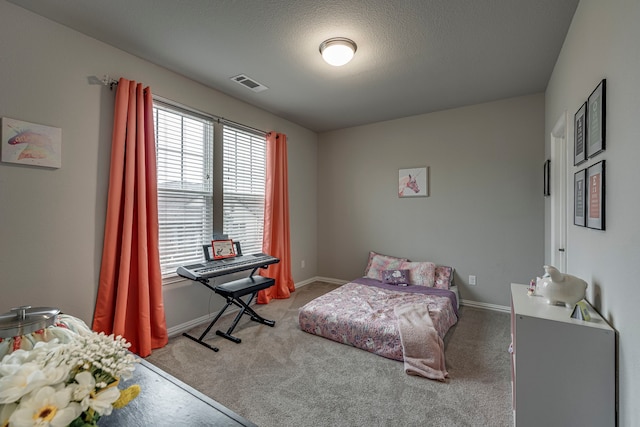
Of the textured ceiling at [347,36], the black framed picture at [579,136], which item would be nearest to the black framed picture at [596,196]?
the black framed picture at [579,136]

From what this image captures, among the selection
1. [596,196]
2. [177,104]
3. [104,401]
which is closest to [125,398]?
[104,401]

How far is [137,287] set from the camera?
96.1 inches

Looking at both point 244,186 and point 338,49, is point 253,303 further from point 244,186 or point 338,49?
point 338,49

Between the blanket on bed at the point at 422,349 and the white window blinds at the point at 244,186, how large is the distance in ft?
→ 7.13

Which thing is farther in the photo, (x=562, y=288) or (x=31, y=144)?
(x=31, y=144)

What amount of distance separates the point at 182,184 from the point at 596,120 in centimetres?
321

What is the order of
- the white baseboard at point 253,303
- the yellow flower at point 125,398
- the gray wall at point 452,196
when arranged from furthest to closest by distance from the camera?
the gray wall at point 452,196
the white baseboard at point 253,303
the yellow flower at point 125,398

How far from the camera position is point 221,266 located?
2.76 metres

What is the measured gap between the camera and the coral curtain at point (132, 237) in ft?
7.50

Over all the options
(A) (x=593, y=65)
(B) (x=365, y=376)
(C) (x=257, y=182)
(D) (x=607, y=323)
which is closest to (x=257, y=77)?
(C) (x=257, y=182)

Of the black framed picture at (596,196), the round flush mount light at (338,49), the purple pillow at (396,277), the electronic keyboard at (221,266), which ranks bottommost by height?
the purple pillow at (396,277)

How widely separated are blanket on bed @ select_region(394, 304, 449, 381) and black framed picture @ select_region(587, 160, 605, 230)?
1.32 meters

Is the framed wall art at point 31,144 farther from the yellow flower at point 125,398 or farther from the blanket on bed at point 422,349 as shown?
the blanket on bed at point 422,349

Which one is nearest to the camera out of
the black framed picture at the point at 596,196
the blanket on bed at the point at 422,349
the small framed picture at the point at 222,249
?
the black framed picture at the point at 596,196
